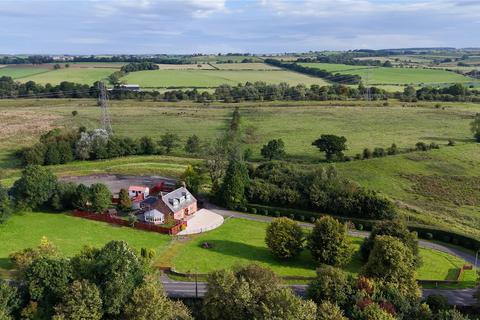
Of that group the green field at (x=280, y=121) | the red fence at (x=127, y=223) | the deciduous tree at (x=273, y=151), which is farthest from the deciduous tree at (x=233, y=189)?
the green field at (x=280, y=121)

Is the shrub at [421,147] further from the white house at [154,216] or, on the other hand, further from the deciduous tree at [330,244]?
the white house at [154,216]

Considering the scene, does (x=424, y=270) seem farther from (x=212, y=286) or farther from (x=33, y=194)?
(x=33, y=194)

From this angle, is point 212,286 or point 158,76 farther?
point 158,76

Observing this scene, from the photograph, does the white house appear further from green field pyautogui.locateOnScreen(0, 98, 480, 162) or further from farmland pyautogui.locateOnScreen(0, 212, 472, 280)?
green field pyautogui.locateOnScreen(0, 98, 480, 162)

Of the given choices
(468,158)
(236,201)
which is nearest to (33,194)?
(236,201)

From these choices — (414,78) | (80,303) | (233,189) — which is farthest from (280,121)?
(414,78)

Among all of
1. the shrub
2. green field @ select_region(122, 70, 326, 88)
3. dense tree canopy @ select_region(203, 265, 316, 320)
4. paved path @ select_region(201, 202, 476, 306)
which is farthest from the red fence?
green field @ select_region(122, 70, 326, 88)
